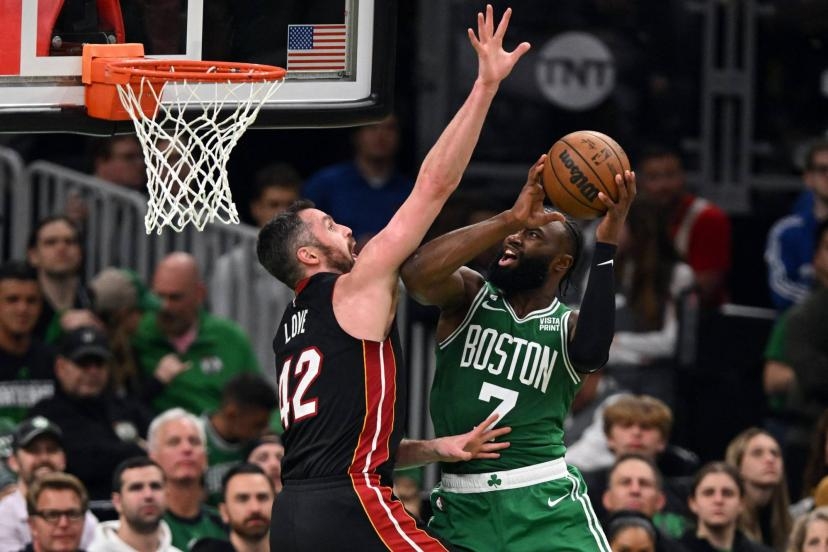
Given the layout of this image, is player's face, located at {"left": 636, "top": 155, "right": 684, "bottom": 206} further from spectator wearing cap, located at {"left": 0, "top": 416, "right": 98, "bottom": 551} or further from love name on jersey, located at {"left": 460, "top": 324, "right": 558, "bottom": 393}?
love name on jersey, located at {"left": 460, "top": 324, "right": 558, "bottom": 393}

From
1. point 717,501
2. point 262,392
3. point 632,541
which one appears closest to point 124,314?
point 262,392

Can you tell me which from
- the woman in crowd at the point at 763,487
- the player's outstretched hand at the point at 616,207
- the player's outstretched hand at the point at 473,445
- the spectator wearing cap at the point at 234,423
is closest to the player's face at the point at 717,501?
the woman in crowd at the point at 763,487

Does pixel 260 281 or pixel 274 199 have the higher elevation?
pixel 274 199

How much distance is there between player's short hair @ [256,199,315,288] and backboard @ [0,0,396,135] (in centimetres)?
100

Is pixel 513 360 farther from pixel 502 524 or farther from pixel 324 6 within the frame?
pixel 324 6

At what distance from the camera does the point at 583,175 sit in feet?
24.0

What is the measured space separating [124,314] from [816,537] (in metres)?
4.50

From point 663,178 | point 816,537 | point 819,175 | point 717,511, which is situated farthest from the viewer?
point 663,178

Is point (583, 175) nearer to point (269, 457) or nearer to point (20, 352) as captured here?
point (269, 457)

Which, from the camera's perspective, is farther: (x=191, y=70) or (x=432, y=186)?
(x=191, y=70)

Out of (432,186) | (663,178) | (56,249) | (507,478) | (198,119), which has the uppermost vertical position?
(198,119)

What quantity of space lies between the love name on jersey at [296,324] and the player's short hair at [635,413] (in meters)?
4.46

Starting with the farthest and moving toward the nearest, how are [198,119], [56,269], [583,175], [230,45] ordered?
1. [56,269]
2. [230,45]
3. [198,119]
4. [583,175]

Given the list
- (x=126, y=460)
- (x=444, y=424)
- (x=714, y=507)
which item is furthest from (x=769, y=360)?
(x=444, y=424)
